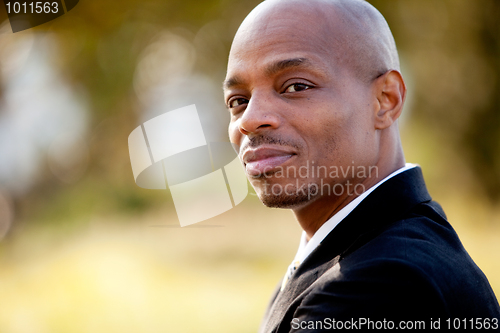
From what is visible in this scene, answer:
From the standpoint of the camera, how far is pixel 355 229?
5.25ft

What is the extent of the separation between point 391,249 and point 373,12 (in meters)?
1.17

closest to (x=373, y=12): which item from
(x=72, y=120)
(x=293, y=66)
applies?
(x=293, y=66)

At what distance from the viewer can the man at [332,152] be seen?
4.52 feet

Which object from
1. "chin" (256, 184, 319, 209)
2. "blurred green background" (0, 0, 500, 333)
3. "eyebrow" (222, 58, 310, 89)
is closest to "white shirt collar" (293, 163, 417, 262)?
"chin" (256, 184, 319, 209)

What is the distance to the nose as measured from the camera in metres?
1.68

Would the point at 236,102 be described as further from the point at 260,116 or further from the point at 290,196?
the point at 290,196

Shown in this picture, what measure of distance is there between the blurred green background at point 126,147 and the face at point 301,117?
206 inches

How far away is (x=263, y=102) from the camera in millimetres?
1731

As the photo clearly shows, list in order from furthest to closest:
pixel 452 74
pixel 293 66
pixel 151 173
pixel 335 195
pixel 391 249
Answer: pixel 452 74
pixel 151 173
pixel 335 195
pixel 293 66
pixel 391 249

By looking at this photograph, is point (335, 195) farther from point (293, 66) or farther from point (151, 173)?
point (151, 173)

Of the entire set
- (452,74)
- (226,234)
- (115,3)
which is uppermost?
(115,3)

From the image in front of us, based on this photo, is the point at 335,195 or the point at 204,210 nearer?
the point at 335,195

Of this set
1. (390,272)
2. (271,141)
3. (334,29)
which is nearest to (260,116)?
(271,141)

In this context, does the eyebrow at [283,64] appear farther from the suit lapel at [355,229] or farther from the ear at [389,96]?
the suit lapel at [355,229]
